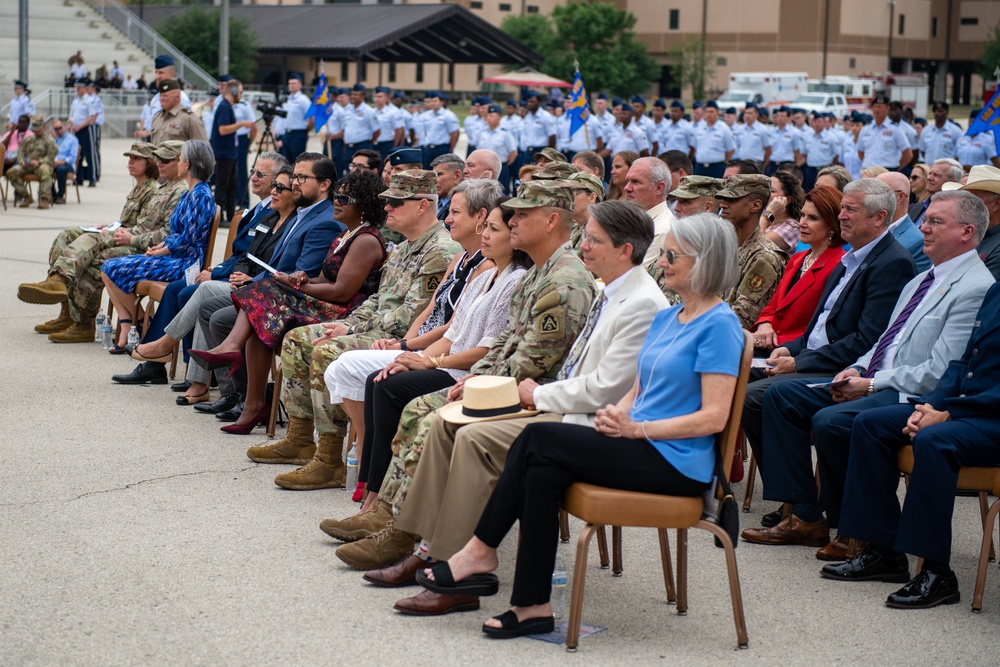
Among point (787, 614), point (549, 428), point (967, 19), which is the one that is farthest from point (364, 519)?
point (967, 19)

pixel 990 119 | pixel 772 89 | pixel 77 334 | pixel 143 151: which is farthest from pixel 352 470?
pixel 772 89

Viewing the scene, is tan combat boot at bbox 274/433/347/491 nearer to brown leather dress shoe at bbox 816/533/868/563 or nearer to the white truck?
brown leather dress shoe at bbox 816/533/868/563

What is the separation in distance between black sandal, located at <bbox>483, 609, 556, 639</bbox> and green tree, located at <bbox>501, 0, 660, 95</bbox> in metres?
61.5

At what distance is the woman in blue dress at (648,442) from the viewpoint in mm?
3896

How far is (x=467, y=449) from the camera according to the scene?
13.9 feet

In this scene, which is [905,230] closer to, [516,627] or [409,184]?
[409,184]

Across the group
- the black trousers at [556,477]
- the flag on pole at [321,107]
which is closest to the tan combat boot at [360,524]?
the black trousers at [556,477]

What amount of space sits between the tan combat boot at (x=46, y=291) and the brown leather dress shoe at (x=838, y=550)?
19.8 ft

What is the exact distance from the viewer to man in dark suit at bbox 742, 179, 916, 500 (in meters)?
5.16

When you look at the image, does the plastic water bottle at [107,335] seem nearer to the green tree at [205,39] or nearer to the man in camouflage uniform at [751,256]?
the man in camouflage uniform at [751,256]

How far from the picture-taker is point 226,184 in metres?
16.7

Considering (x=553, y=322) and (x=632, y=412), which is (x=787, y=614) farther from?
(x=553, y=322)

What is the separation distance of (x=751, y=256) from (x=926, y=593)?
206 centimetres

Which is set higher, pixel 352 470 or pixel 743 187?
pixel 743 187
